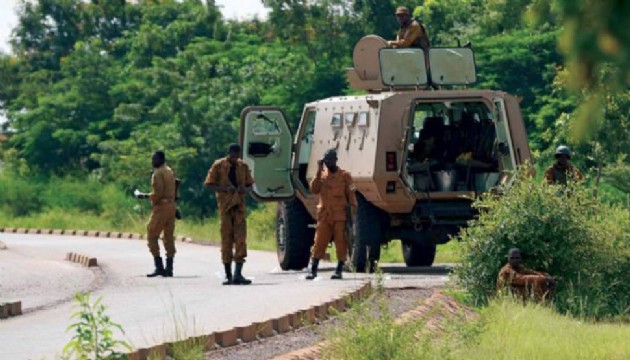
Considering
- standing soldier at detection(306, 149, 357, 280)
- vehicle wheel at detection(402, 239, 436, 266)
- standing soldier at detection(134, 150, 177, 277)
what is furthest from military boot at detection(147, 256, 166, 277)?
vehicle wheel at detection(402, 239, 436, 266)

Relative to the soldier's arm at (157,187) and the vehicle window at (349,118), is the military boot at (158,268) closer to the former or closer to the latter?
the soldier's arm at (157,187)

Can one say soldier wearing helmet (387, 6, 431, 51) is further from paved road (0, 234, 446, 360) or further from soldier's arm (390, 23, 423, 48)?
paved road (0, 234, 446, 360)

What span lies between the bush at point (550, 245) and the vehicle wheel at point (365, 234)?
4855 mm

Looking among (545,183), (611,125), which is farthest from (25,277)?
(611,125)

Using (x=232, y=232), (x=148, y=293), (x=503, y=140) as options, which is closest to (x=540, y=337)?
(x=148, y=293)

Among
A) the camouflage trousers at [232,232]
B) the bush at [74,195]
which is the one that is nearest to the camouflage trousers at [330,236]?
the camouflage trousers at [232,232]

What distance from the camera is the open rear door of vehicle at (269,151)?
2583 centimetres

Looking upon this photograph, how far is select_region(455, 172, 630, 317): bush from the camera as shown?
1844 centimetres

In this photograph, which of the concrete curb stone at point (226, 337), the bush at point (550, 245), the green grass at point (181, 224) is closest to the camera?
the concrete curb stone at point (226, 337)

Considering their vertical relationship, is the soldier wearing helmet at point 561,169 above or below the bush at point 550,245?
above

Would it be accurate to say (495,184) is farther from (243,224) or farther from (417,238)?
(243,224)

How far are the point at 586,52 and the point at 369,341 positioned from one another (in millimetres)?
6969

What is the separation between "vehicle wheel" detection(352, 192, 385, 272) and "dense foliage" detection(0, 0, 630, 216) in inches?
442

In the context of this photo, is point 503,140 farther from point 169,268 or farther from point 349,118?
point 169,268
